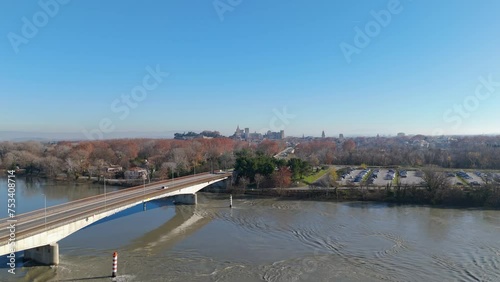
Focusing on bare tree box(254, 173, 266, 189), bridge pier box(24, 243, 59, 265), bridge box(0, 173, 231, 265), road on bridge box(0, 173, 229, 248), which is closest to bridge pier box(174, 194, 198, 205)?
road on bridge box(0, 173, 229, 248)

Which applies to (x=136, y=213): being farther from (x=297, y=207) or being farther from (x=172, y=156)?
(x=172, y=156)

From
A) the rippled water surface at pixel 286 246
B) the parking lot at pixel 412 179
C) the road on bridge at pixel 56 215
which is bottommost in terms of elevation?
the rippled water surface at pixel 286 246

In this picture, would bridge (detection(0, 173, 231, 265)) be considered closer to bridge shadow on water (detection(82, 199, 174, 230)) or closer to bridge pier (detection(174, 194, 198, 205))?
bridge shadow on water (detection(82, 199, 174, 230))

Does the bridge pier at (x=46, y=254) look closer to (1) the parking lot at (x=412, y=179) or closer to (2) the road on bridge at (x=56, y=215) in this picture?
(2) the road on bridge at (x=56, y=215)

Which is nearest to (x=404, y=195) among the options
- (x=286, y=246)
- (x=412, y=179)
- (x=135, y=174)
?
(x=412, y=179)

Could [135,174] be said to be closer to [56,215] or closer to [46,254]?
[56,215]

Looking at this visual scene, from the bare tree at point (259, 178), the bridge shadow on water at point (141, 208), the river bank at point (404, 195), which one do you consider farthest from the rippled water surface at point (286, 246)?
the bare tree at point (259, 178)
